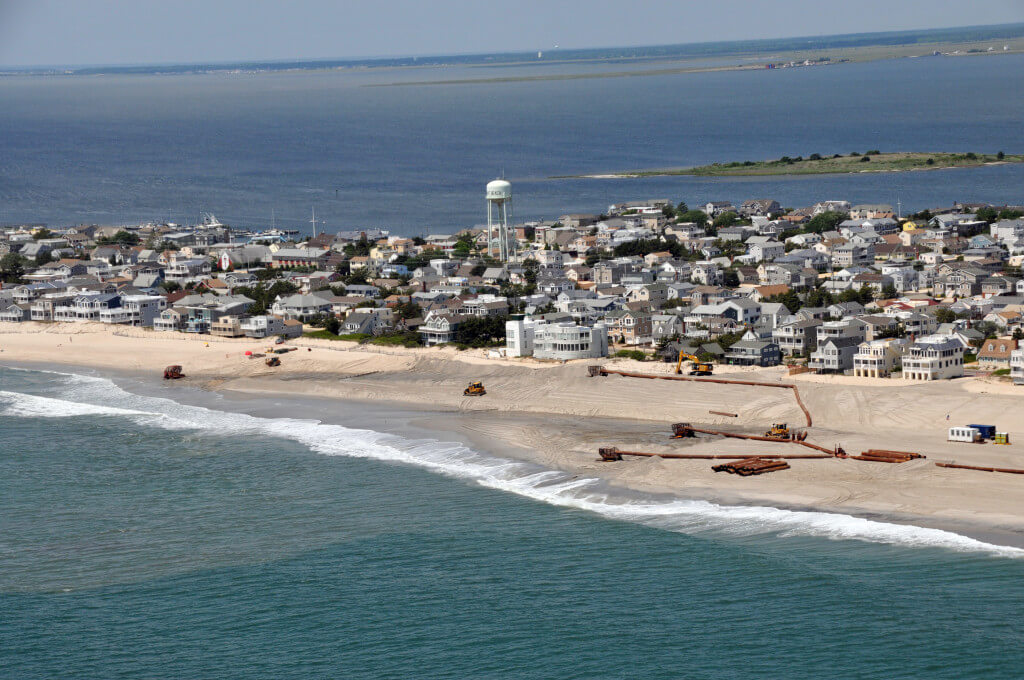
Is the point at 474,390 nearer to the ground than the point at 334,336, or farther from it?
nearer to the ground

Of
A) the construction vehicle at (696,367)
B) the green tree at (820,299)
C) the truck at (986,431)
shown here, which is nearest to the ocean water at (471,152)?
the green tree at (820,299)

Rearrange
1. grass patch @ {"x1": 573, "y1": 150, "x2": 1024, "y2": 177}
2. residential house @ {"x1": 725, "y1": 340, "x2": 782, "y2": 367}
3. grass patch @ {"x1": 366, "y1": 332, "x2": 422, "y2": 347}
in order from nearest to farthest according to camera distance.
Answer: residential house @ {"x1": 725, "y1": 340, "x2": 782, "y2": 367}
grass patch @ {"x1": 366, "y1": 332, "x2": 422, "y2": 347}
grass patch @ {"x1": 573, "y1": 150, "x2": 1024, "y2": 177}

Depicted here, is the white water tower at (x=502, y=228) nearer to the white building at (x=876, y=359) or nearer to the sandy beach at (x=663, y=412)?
the sandy beach at (x=663, y=412)

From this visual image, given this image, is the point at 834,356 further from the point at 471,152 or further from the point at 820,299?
the point at 471,152

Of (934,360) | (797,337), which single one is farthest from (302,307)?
(934,360)

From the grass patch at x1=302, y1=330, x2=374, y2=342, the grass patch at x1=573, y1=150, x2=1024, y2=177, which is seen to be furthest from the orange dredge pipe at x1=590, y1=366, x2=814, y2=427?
the grass patch at x1=573, y1=150, x2=1024, y2=177

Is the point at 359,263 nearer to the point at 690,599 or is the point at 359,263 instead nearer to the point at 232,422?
the point at 232,422

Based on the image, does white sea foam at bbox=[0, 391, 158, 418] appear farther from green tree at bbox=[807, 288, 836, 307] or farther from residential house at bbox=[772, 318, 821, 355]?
green tree at bbox=[807, 288, 836, 307]

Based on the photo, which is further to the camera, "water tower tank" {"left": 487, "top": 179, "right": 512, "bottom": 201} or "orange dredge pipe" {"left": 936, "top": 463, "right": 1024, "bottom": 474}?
"water tower tank" {"left": 487, "top": 179, "right": 512, "bottom": 201}
